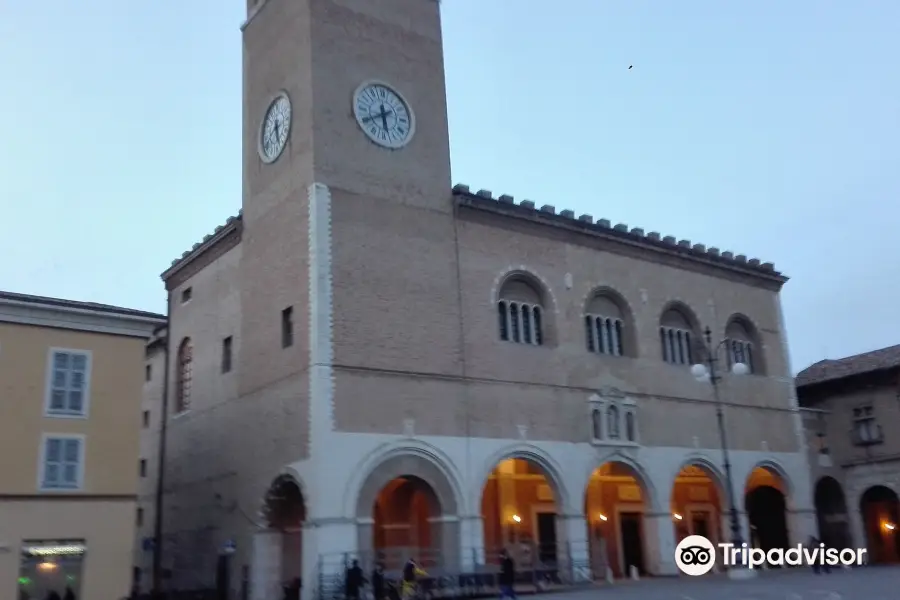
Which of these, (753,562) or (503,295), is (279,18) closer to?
(503,295)

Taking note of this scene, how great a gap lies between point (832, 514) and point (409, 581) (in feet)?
77.0

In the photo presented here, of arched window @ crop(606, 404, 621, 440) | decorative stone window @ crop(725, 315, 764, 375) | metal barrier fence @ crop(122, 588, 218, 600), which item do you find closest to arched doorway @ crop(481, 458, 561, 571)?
arched window @ crop(606, 404, 621, 440)

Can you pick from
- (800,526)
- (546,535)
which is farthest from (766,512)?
(546,535)

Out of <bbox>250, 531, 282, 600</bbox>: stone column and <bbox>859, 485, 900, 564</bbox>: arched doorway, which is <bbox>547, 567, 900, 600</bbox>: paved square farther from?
<bbox>859, 485, 900, 564</bbox>: arched doorway

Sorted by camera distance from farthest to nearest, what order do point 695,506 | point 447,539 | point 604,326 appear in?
point 695,506 < point 604,326 < point 447,539

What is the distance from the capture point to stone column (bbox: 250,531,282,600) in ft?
81.1

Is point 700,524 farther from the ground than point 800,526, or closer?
farther from the ground

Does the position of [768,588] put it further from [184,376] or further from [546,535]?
[184,376]

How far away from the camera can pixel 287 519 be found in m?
25.8

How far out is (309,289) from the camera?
23.8 metres

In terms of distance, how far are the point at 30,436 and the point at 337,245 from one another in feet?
29.1

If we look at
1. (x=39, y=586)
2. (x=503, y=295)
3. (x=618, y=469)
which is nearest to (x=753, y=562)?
(x=618, y=469)

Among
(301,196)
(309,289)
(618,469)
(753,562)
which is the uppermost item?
(301,196)

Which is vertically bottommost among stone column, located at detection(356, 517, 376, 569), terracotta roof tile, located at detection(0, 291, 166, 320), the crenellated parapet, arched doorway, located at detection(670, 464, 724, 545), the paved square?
the paved square
